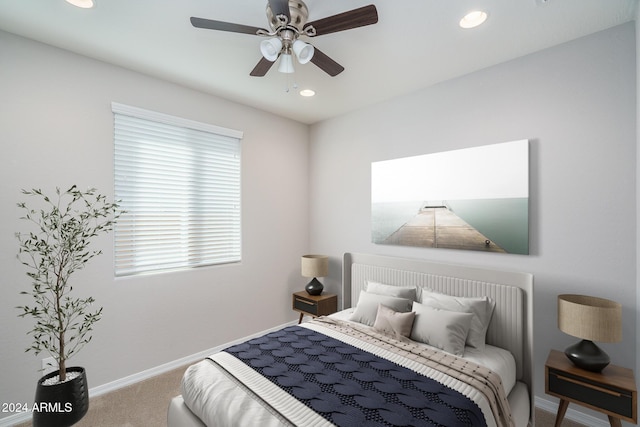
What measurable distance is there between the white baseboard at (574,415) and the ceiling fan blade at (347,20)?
301 cm

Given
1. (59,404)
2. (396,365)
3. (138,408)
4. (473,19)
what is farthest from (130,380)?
(473,19)

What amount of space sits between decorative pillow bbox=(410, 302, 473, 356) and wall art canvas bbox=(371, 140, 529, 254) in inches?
28.5

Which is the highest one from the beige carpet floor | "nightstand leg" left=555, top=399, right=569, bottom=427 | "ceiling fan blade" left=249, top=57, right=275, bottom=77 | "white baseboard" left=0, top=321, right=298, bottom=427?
"ceiling fan blade" left=249, top=57, right=275, bottom=77

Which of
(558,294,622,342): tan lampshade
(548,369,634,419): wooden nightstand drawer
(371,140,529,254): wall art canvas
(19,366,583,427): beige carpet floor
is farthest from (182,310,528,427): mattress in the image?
(371,140,529,254): wall art canvas

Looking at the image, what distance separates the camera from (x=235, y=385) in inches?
66.4

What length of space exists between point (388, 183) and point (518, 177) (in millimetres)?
1233

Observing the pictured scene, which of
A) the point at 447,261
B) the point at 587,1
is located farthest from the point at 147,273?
the point at 587,1

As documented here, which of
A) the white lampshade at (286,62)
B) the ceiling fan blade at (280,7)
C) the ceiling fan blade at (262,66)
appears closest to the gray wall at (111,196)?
the ceiling fan blade at (262,66)

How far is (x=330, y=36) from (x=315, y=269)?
8.10 feet

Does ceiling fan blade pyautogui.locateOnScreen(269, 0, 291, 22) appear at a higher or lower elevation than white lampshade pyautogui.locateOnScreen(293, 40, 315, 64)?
higher

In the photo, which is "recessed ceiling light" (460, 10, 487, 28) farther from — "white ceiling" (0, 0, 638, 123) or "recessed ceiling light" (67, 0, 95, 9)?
"recessed ceiling light" (67, 0, 95, 9)

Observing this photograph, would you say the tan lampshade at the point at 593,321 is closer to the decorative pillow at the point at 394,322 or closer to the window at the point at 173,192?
the decorative pillow at the point at 394,322

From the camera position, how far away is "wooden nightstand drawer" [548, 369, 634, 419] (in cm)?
170

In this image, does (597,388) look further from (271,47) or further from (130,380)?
(130,380)
